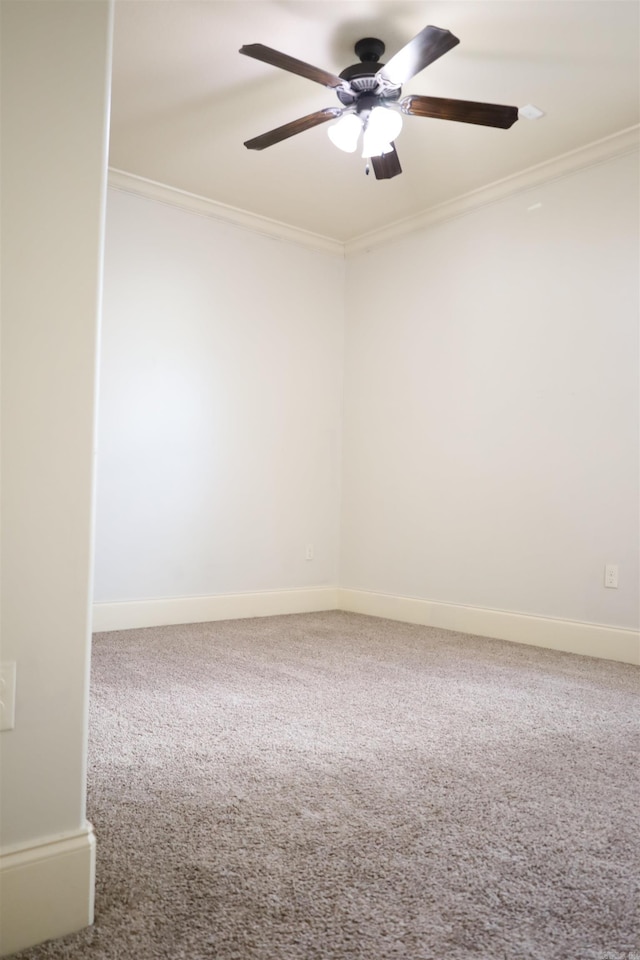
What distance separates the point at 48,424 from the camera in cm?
110

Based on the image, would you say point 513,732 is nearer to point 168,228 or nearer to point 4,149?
point 4,149

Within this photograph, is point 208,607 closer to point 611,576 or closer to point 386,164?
point 611,576

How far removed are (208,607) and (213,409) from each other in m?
1.22

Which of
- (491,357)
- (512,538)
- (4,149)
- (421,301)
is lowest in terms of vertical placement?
(512,538)

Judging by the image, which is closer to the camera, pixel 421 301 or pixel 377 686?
pixel 377 686

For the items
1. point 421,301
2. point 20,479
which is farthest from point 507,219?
point 20,479

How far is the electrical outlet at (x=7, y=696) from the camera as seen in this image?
3.49 feet

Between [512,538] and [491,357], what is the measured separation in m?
1.04

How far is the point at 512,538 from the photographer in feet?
12.6

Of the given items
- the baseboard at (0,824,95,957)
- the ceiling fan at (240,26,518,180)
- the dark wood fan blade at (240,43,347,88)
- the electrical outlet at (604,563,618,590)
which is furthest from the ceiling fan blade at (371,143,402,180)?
the baseboard at (0,824,95,957)

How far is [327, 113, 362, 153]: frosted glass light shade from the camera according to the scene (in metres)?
2.84

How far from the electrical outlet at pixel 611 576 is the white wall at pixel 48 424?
9.45ft

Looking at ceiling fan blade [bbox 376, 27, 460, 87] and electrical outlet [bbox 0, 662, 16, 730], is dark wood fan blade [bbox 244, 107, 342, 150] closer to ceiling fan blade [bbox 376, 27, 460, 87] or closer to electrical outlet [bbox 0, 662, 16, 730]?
ceiling fan blade [bbox 376, 27, 460, 87]

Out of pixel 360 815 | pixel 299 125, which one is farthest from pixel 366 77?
pixel 360 815
